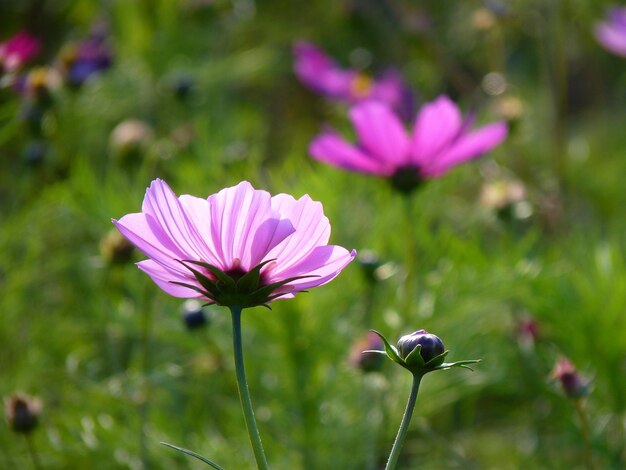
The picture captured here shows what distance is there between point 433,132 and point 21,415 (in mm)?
304

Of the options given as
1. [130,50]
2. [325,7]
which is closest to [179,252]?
[130,50]

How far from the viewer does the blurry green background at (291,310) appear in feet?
2.35

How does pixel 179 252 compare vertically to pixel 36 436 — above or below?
above

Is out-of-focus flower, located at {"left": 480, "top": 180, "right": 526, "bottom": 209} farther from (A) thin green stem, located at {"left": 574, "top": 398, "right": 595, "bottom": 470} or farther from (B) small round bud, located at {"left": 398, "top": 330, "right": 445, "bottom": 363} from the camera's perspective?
(B) small round bud, located at {"left": 398, "top": 330, "right": 445, "bottom": 363}

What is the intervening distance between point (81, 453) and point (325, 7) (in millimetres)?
930

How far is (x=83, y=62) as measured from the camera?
893mm

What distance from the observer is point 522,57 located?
1996 millimetres

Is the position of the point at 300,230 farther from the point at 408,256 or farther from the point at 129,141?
the point at 129,141

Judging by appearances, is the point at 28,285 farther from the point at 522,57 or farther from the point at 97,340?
the point at 522,57

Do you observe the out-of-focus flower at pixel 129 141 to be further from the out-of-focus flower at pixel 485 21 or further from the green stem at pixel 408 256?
the out-of-focus flower at pixel 485 21

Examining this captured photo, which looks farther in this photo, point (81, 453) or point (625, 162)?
point (625, 162)

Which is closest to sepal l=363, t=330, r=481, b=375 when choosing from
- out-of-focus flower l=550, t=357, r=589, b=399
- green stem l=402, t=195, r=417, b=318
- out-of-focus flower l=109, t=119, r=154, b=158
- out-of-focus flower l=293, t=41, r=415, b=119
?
out-of-focus flower l=550, t=357, r=589, b=399

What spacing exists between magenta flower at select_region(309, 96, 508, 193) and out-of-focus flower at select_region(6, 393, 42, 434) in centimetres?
23

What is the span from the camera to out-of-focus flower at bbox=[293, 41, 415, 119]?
1037mm
